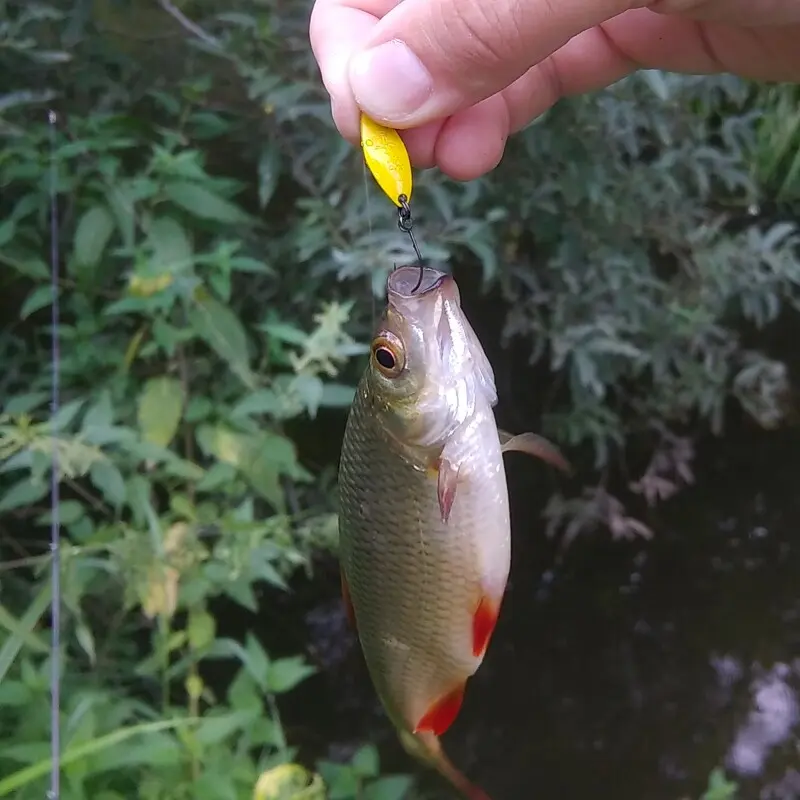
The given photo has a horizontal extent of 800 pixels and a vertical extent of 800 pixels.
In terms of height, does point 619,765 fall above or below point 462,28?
below

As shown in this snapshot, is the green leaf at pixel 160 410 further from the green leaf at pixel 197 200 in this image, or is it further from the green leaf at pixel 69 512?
the green leaf at pixel 197 200

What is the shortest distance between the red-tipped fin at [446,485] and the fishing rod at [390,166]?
16 centimetres

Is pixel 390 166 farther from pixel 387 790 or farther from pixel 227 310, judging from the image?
pixel 387 790

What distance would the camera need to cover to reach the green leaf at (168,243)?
139cm

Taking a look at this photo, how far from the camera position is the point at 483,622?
80 cm

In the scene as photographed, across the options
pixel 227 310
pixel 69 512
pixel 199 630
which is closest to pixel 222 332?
pixel 227 310

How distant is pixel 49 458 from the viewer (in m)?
1.16

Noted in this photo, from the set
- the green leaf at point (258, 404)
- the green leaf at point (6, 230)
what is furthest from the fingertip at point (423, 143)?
the green leaf at point (6, 230)

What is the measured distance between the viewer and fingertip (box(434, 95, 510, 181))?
3.20ft

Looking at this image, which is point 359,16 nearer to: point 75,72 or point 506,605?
point 75,72

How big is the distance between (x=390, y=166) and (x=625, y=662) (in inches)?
74.2

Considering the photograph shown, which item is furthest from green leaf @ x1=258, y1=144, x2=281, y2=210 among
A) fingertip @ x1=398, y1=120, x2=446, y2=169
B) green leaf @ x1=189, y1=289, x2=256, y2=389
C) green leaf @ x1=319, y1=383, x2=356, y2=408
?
fingertip @ x1=398, y1=120, x2=446, y2=169

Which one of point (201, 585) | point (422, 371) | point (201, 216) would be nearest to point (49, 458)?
point (201, 585)

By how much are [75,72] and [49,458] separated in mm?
896
